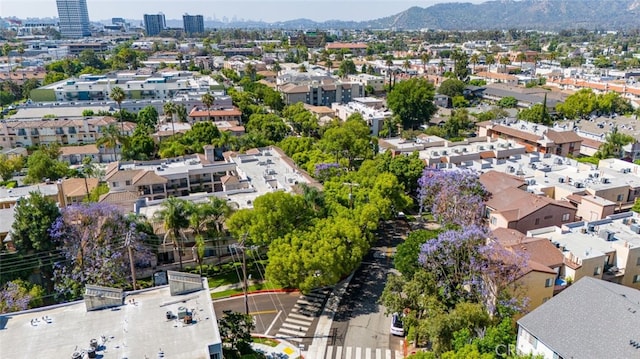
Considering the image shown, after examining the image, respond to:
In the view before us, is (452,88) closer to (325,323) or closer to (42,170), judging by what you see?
(42,170)

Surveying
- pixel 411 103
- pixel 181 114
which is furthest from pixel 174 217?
pixel 411 103

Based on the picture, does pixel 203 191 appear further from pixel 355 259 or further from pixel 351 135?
pixel 355 259

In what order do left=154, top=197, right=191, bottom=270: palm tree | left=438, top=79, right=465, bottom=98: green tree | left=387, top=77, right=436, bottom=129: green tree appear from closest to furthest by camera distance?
left=154, top=197, right=191, bottom=270: palm tree → left=387, top=77, right=436, bottom=129: green tree → left=438, top=79, right=465, bottom=98: green tree

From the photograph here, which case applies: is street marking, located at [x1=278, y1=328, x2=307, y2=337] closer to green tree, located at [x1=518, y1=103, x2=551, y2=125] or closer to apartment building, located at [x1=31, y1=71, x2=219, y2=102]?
green tree, located at [x1=518, y1=103, x2=551, y2=125]

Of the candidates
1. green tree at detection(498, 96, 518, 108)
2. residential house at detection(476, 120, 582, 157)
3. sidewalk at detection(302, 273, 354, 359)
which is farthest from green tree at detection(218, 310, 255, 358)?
green tree at detection(498, 96, 518, 108)

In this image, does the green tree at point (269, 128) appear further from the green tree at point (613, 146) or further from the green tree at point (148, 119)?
the green tree at point (613, 146)

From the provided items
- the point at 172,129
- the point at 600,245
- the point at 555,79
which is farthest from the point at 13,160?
the point at 555,79

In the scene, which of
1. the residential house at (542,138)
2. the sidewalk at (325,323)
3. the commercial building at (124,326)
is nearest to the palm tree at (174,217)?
the commercial building at (124,326)
